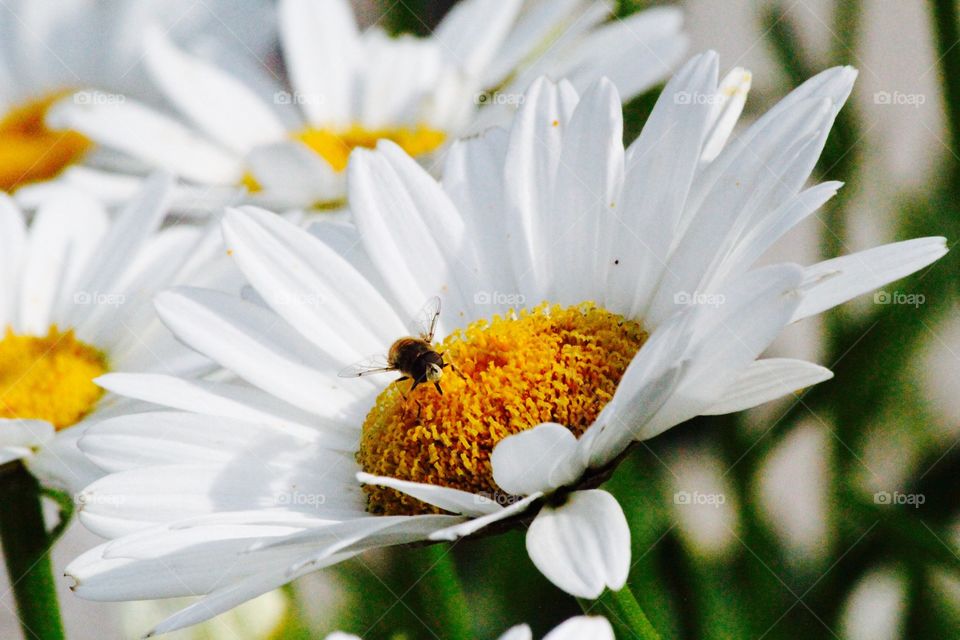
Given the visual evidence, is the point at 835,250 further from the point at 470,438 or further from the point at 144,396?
the point at 144,396

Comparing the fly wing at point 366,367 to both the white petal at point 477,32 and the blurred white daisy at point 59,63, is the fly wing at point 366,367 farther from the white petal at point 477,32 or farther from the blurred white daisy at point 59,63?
the blurred white daisy at point 59,63

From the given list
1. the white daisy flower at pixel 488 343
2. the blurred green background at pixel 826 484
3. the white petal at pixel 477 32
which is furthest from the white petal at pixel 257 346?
the white petal at pixel 477 32

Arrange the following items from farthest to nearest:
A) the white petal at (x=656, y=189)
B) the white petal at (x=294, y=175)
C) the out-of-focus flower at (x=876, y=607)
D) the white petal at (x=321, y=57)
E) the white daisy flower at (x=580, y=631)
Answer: the white petal at (x=321, y=57) < the white petal at (x=294, y=175) < the out-of-focus flower at (x=876, y=607) < the white petal at (x=656, y=189) < the white daisy flower at (x=580, y=631)

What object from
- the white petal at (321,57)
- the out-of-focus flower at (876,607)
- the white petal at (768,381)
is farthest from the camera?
the white petal at (321,57)

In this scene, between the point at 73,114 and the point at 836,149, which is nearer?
the point at 836,149

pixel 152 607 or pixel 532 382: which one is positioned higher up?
pixel 532 382

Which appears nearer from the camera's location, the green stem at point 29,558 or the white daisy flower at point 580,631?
the white daisy flower at point 580,631

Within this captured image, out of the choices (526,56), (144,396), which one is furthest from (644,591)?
(526,56)
